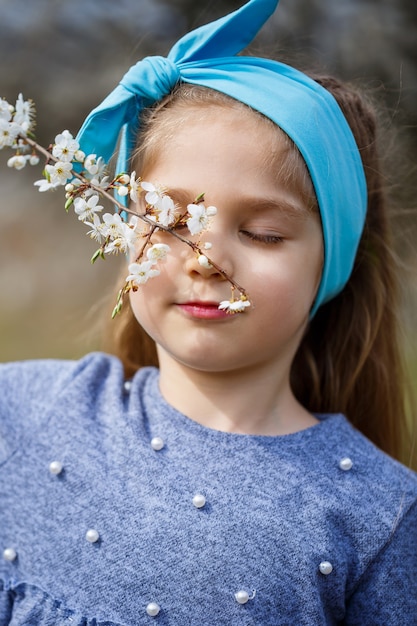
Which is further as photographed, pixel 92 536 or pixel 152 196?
pixel 92 536

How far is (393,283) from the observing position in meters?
2.49

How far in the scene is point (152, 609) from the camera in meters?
1.83

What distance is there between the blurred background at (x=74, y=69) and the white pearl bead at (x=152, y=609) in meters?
1.79

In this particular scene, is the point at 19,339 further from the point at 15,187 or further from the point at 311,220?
the point at 311,220

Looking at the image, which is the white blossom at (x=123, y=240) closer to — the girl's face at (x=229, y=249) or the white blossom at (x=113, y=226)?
the white blossom at (x=113, y=226)

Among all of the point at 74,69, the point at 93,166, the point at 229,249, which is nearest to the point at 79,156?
the point at 93,166

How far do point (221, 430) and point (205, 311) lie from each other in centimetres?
35

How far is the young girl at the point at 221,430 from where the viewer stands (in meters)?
1.85

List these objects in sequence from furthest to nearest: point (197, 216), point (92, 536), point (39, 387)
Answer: point (39, 387), point (92, 536), point (197, 216)

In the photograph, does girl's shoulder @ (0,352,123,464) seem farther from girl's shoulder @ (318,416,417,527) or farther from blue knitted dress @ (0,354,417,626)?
girl's shoulder @ (318,416,417,527)

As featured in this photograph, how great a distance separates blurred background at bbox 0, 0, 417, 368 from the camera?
14.6ft

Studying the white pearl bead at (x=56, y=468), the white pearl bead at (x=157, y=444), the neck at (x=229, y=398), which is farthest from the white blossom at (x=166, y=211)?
the white pearl bead at (x=56, y=468)

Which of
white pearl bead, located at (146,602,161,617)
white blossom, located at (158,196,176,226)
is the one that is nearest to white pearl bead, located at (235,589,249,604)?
white pearl bead, located at (146,602,161,617)

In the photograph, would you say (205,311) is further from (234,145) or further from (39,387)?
(39,387)
